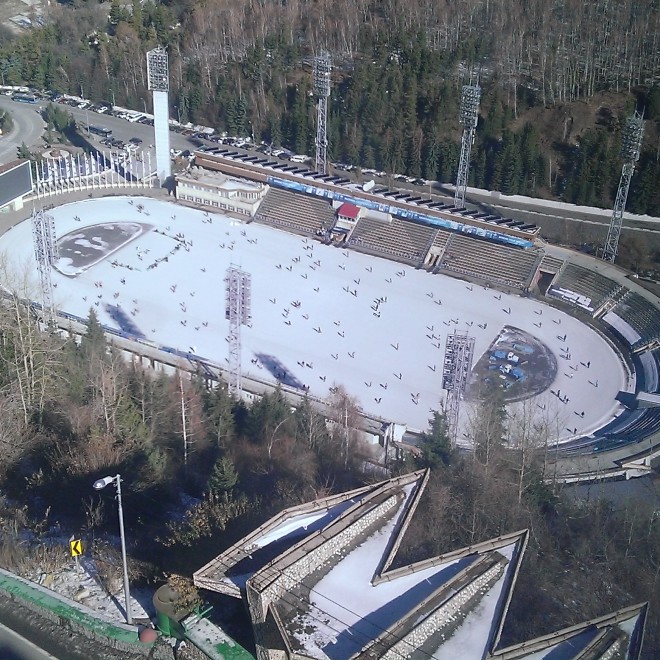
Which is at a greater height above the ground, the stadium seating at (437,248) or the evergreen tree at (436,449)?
the evergreen tree at (436,449)

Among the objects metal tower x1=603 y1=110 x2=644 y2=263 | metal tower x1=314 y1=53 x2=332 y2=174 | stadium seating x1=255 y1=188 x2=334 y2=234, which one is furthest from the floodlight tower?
metal tower x1=603 y1=110 x2=644 y2=263

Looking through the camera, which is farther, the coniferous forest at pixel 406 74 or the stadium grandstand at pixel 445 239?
the coniferous forest at pixel 406 74

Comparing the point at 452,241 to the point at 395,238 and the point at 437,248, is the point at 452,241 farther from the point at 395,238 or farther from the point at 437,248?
the point at 395,238

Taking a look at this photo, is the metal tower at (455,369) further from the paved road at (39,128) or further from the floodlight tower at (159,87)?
the paved road at (39,128)

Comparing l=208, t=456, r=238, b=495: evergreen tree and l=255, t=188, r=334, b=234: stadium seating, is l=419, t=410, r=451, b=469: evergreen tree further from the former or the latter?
l=255, t=188, r=334, b=234: stadium seating

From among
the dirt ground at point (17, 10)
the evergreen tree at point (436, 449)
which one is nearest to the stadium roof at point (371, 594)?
the evergreen tree at point (436, 449)

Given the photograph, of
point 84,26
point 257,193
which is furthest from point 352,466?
point 84,26
